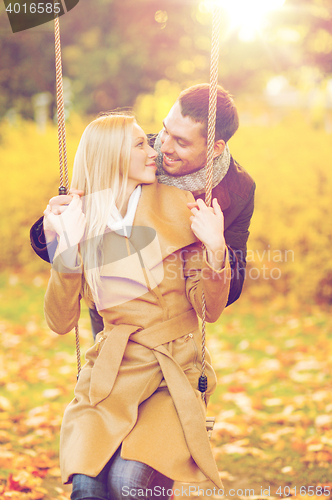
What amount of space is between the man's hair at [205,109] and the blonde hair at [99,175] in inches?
16.4

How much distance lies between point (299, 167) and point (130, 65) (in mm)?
3383

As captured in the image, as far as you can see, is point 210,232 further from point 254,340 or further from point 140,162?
point 254,340

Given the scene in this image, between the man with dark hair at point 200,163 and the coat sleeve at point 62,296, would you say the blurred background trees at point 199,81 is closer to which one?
the man with dark hair at point 200,163

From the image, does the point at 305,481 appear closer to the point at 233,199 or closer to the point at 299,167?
the point at 233,199

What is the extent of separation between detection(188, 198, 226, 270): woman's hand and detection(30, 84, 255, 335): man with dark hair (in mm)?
315

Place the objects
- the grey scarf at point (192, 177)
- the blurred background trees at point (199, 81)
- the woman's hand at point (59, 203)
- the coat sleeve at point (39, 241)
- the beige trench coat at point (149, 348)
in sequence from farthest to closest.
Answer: the blurred background trees at point (199, 81), the grey scarf at point (192, 177), the coat sleeve at point (39, 241), the woman's hand at point (59, 203), the beige trench coat at point (149, 348)

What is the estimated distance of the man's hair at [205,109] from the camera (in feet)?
7.39

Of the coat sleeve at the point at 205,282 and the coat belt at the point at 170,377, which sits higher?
the coat sleeve at the point at 205,282

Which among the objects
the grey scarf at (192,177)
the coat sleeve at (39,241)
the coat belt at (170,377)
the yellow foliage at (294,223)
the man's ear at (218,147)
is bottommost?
the coat belt at (170,377)

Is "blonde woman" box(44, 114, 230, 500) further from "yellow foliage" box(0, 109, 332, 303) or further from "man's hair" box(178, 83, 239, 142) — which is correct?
"yellow foliage" box(0, 109, 332, 303)

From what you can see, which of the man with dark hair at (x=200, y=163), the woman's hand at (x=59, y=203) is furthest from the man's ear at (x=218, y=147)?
the woman's hand at (x=59, y=203)

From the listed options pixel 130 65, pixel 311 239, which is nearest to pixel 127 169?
pixel 311 239

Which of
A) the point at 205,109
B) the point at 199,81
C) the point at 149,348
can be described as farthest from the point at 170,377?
the point at 199,81

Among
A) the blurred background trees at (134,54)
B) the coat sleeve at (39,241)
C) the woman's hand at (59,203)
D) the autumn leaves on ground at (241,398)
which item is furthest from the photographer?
the blurred background trees at (134,54)
